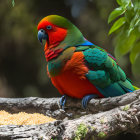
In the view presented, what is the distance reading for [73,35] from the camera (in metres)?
1.79

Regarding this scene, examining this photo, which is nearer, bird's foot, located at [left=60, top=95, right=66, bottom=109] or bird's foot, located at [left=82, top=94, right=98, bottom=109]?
bird's foot, located at [left=82, top=94, right=98, bottom=109]

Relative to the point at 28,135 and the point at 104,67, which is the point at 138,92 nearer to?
the point at 104,67

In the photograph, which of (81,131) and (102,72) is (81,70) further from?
(81,131)

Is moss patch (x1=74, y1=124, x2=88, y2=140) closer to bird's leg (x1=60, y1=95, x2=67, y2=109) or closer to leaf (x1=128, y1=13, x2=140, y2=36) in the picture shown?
leaf (x1=128, y1=13, x2=140, y2=36)

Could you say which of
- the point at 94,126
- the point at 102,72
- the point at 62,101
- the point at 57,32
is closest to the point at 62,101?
the point at 62,101

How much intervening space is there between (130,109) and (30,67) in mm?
2517

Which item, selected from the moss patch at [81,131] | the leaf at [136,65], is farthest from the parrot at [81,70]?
the moss patch at [81,131]

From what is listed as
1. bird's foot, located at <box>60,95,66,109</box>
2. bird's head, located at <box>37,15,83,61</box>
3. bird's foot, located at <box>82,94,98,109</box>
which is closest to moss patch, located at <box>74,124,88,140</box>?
bird's foot, located at <box>82,94,98,109</box>

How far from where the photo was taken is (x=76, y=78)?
1640mm

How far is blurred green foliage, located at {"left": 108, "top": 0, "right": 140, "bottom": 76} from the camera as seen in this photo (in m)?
1.33

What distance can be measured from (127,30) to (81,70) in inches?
15.3

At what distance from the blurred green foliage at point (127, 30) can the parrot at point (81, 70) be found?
142 mm

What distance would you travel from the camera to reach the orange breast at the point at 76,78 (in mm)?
1639

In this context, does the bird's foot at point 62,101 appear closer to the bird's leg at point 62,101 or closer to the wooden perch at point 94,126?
the bird's leg at point 62,101
